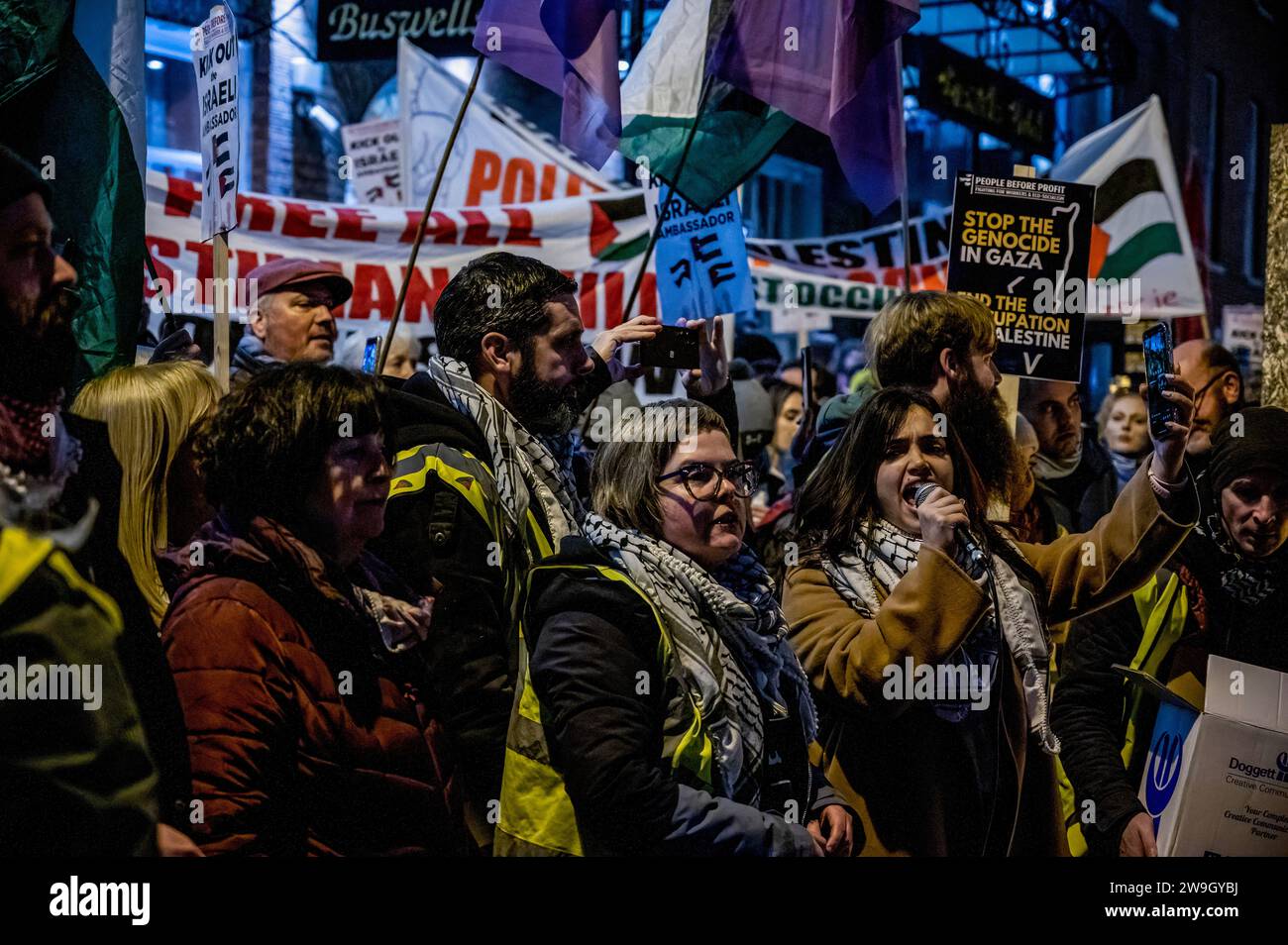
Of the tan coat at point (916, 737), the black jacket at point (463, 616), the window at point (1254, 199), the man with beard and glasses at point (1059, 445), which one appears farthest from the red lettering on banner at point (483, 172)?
the window at point (1254, 199)

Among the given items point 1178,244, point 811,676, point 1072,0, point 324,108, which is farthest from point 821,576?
point 1072,0

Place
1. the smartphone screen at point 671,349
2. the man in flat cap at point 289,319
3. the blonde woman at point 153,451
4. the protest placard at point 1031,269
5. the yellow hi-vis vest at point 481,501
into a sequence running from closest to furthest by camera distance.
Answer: the blonde woman at point 153,451
the yellow hi-vis vest at point 481,501
the smartphone screen at point 671,349
the protest placard at point 1031,269
the man in flat cap at point 289,319

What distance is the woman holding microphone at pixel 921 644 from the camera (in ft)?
10.8

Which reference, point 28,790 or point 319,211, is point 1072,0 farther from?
point 28,790

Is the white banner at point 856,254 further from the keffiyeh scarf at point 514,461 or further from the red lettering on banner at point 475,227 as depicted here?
the keffiyeh scarf at point 514,461

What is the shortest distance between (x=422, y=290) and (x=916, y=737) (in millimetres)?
4357

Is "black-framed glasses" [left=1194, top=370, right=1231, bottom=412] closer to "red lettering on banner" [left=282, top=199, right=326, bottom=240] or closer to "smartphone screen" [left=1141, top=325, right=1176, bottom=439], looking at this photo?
"smartphone screen" [left=1141, top=325, right=1176, bottom=439]

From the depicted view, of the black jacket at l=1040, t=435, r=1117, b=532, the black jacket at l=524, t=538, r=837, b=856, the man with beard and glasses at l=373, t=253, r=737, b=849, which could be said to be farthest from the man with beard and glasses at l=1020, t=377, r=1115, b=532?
the black jacket at l=524, t=538, r=837, b=856

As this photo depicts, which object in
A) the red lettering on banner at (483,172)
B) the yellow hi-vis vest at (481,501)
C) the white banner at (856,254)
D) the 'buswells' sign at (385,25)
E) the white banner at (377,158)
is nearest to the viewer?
the yellow hi-vis vest at (481,501)

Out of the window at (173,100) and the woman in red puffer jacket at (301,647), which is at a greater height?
the window at (173,100)

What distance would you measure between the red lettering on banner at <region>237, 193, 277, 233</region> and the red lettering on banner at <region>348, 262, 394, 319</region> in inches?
18.2

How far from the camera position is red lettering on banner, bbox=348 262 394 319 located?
7.14 meters

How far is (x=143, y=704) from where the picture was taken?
2.39 metres

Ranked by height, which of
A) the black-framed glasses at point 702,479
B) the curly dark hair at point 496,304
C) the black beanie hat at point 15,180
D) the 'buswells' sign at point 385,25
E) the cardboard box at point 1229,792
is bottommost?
the cardboard box at point 1229,792
